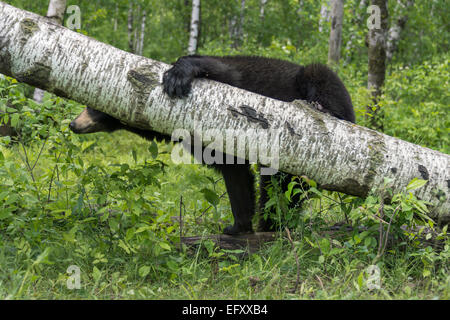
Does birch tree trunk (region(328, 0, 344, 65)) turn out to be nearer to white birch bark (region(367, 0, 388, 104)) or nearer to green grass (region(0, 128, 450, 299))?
white birch bark (region(367, 0, 388, 104))

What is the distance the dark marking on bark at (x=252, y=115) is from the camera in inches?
115

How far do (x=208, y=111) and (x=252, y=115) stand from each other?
0.28m

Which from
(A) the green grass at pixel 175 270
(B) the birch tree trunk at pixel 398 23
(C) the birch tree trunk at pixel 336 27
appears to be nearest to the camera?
(A) the green grass at pixel 175 270

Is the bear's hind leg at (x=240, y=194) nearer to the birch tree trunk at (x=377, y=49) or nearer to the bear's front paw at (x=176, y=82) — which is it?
the bear's front paw at (x=176, y=82)

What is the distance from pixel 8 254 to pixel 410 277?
2.54 m

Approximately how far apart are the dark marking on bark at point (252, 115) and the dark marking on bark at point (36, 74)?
1.16m

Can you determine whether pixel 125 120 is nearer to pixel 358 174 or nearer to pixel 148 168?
pixel 148 168

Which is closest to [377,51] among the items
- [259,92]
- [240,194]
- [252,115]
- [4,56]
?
[259,92]

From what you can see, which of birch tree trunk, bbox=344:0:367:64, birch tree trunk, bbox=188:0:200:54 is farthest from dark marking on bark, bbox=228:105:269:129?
birch tree trunk, bbox=188:0:200:54

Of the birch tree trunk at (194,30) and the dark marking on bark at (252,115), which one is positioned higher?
the birch tree trunk at (194,30)

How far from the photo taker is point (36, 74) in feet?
9.50

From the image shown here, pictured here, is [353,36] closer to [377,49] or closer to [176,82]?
[377,49]

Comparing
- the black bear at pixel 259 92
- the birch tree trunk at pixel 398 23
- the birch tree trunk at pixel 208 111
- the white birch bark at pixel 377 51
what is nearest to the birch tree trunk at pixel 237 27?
the birch tree trunk at pixel 398 23

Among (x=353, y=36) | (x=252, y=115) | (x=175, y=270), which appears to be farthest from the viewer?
(x=353, y=36)
